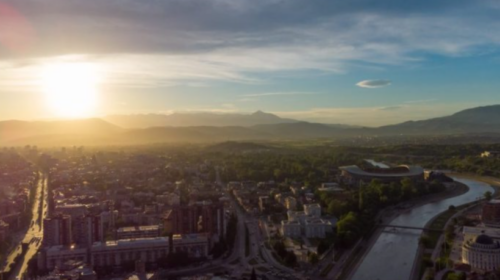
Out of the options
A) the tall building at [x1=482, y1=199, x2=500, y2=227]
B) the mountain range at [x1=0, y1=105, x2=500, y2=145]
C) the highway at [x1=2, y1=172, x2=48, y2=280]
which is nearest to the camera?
the highway at [x1=2, y1=172, x2=48, y2=280]

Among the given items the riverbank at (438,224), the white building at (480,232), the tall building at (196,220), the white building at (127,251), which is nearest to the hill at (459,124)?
the riverbank at (438,224)

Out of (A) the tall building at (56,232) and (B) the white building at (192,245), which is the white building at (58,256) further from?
(B) the white building at (192,245)

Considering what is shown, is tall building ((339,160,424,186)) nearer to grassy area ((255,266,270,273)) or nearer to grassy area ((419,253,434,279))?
grassy area ((419,253,434,279))

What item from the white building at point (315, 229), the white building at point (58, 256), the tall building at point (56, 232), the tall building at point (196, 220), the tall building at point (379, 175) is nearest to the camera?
the white building at point (58, 256)

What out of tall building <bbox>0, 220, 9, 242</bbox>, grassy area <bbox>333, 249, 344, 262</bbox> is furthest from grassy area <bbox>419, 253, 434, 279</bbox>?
tall building <bbox>0, 220, 9, 242</bbox>

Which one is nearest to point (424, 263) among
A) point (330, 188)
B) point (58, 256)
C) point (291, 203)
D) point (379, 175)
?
point (291, 203)

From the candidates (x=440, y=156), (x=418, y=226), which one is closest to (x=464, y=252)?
(x=418, y=226)
